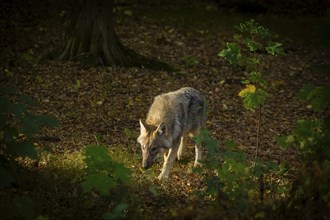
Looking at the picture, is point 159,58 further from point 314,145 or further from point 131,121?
point 314,145

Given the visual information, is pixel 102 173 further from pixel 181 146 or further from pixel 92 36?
pixel 92 36

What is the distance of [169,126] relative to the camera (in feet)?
30.1

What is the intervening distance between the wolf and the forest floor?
0.34 meters

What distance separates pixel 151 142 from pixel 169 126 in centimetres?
60

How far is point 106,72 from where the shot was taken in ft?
44.1

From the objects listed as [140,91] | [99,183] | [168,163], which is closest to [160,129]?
[168,163]

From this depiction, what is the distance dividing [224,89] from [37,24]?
7.04 m

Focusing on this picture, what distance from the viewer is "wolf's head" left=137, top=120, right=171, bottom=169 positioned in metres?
8.64

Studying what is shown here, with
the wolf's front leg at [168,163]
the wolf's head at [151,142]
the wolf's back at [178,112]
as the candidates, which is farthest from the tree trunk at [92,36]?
the wolf's head at [151,142]

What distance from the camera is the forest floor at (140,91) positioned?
7.55 meters

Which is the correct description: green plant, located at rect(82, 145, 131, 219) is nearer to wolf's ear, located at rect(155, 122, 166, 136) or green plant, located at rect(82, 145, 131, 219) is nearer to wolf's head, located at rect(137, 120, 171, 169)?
wolf's head, located at rect(137, 120, 171, 169)

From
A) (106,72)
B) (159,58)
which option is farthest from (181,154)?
(159,58)

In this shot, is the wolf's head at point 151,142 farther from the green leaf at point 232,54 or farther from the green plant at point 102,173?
the green plant at point 102,173

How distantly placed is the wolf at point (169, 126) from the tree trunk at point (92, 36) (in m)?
4.21
